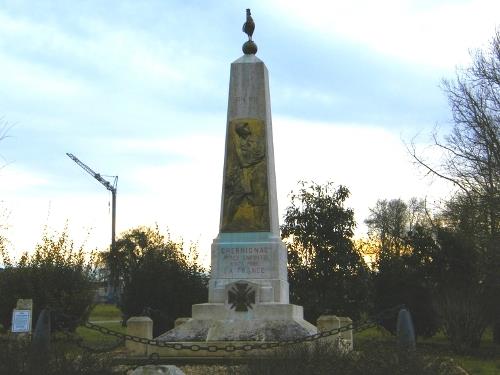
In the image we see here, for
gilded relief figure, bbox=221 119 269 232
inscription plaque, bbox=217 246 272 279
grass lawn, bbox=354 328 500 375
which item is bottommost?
grass lawn, bbox=354 328 500 375

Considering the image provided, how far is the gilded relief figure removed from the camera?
14.2 metres

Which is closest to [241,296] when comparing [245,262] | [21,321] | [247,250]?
[245,262]

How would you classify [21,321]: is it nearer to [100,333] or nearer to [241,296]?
[241,296]

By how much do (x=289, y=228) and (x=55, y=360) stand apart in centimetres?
1821

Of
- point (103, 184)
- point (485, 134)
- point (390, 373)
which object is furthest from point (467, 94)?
point (103, 184)

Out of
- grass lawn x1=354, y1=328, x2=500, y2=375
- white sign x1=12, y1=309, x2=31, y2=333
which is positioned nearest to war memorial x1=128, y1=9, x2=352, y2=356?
grass lawn x1=354, y1=328, x2=500, y2=375

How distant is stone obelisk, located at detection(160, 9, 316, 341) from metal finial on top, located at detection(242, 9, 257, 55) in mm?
22

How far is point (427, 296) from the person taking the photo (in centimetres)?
2386

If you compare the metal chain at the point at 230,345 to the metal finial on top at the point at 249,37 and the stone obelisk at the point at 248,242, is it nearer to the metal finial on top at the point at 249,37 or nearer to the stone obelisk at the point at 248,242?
the stone obelisk at the point at 248,242

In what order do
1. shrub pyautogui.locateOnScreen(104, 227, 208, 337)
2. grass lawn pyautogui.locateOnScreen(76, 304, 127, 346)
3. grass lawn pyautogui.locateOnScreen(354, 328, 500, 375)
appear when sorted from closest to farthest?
grass lawn pyautogui.locateOnScreen(354, 328, 500, 375) < grass lawn pyautogui.locateOnScreen(76, 304, 127, 346) < shrub pyautogui.locateOnScreen(104, 227, 208, 337)

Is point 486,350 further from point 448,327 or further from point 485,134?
point 485,134

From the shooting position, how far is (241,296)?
529 inches

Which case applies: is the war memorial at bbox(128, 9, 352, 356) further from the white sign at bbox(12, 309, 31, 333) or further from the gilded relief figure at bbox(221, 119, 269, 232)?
the white sign at bbox(12, 309, 31, 333)

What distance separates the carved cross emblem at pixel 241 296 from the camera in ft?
43.9
